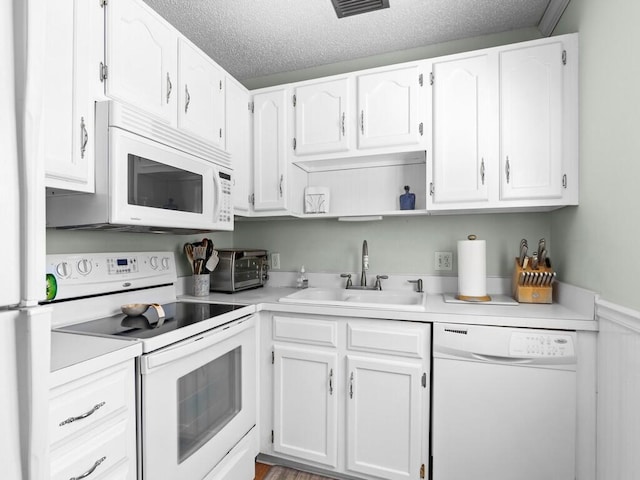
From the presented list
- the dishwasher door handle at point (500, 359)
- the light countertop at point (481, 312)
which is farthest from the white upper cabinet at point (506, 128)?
the dishwasher door handle at point (500, 359)

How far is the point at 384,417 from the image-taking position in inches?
65.6

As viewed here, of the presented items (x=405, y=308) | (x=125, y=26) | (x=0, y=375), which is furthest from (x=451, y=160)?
(x=0, y=375)

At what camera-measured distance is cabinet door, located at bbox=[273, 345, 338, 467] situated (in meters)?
1.76

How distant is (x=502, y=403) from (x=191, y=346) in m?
1.35

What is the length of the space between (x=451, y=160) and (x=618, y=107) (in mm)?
706

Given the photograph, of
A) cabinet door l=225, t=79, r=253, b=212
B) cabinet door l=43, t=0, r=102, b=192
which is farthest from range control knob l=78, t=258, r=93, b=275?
cabinet door l=225, t=79, r=253, b=212

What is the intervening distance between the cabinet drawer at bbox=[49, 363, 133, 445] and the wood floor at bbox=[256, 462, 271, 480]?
1067 mm

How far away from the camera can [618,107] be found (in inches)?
49.9

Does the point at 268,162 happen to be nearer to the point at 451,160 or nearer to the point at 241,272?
the point at 241,272

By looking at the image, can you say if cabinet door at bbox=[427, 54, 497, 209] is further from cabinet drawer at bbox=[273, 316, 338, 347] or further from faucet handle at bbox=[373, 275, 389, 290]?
cabinet drawer at bbox=[273, 316, 338, 347]

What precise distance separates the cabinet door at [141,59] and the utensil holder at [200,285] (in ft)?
2.99

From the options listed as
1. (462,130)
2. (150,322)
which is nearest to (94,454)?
(150,322)

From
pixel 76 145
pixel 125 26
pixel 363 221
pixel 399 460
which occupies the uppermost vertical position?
pixel 125 26

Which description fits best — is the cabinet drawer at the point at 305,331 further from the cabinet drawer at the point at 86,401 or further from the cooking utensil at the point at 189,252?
the cabinet drawer at the point at 86,401
